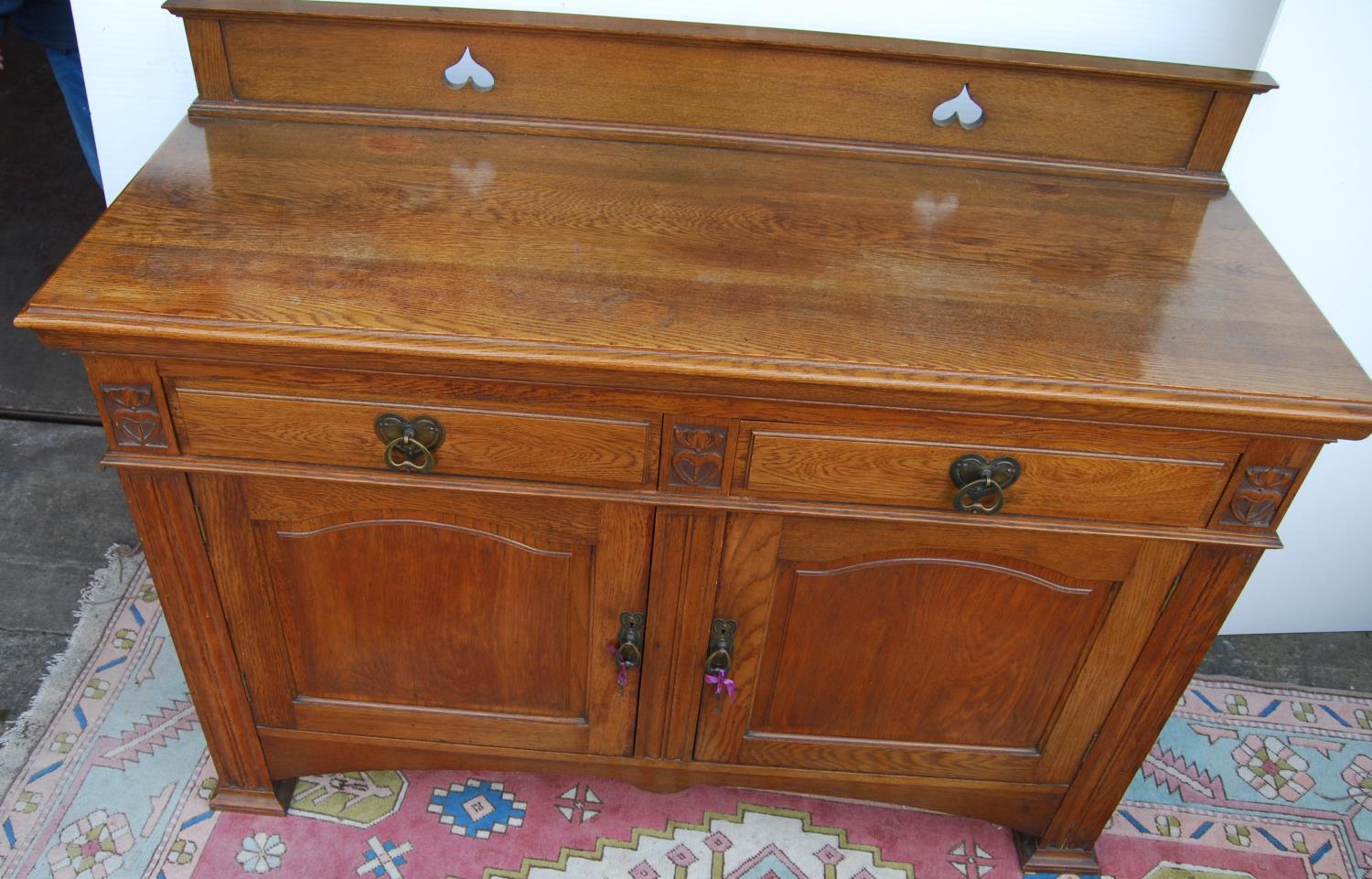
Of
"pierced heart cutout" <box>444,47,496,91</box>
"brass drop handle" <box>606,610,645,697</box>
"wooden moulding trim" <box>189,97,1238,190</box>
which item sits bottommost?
"brass drop handle" <box>606,610,645,697</box>

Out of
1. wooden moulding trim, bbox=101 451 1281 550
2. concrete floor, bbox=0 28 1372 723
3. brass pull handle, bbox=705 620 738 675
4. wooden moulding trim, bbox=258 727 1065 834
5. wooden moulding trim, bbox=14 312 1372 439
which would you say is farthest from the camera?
concrete floor, bbox=0 28 1372 723

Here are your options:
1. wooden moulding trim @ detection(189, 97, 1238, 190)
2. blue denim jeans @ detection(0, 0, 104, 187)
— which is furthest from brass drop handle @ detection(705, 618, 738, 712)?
blue denim jeans @ detection(0, 0, 104, 187)

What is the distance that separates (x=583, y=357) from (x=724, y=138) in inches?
18.2

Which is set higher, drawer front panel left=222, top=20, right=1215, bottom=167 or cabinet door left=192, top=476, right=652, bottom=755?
drawer front panel left=222, top=20, right=1215, bottom=167

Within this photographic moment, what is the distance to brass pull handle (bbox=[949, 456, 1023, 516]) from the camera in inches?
40.0

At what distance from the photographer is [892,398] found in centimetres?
96

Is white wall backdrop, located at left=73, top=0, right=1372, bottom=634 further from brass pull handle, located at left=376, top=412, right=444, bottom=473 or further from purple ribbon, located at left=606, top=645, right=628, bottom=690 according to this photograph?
purple ribbon, located at left=606, top=645, right=628, bottom=690

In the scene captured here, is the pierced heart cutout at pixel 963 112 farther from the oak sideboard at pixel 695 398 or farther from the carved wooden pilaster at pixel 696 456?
the carved wooden pilaster at pixel 696 456

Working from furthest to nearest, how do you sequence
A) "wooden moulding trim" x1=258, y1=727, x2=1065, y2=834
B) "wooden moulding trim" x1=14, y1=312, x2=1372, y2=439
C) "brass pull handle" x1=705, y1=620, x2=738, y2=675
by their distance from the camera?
"wooden moulding trim" x1=258, y1=727, x2=1065, y2=834, "brass pull handle" x1=705, y1=620, x2=738, y2=675, "wooden moulding trim" x1=14, y1=312, x2=1372, y2=439

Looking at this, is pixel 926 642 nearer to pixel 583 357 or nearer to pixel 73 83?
pixel 583 357

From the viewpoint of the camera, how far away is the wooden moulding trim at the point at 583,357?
3.05 ft

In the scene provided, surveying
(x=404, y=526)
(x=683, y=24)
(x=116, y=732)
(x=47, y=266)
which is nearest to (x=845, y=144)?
(x=683, y=24)

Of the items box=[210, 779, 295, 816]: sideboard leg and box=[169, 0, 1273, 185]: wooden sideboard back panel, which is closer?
box=[169, 0, 1273, 185]: wooden sideboard back panel

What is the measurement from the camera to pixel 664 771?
1372 mm
